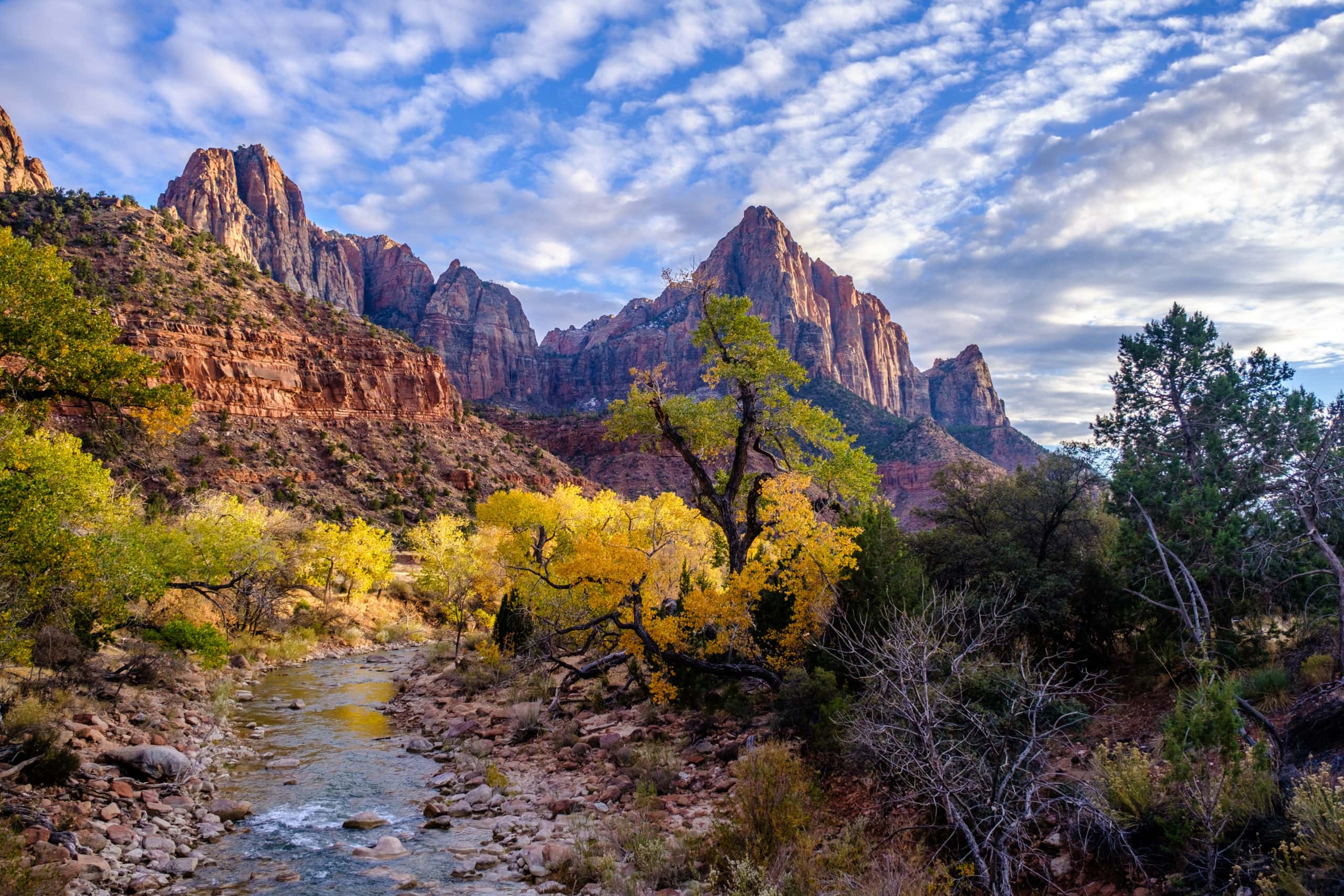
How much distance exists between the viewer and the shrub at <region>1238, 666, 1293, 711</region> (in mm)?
9055

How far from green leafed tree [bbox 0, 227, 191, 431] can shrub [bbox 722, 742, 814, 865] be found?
11962 mm

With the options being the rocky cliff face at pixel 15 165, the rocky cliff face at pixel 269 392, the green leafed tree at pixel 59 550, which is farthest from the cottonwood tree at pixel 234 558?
the rocky cliff face at pixel 15 165

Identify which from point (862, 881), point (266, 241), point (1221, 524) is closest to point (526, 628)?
point (862, 881)

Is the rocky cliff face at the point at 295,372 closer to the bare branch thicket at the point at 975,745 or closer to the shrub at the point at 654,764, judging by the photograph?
the shrub at the point at 654,764

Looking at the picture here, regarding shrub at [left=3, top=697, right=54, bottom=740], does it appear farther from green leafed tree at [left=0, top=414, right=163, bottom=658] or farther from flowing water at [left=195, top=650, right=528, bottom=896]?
flowing water at [left=195, top=650, right=528, bottom=896]

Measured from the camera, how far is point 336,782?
1232 centimetres

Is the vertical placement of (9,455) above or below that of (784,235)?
below

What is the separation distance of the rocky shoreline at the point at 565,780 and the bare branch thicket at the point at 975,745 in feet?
9.55

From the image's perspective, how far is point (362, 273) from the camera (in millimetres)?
169750

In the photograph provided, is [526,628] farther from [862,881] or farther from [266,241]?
[266,241]

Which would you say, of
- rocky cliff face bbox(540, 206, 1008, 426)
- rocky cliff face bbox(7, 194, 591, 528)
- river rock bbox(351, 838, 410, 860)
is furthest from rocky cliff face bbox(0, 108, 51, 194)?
rocky cliff face bbox(540, 206, 1008, 426)

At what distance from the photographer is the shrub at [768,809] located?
7.65 meters

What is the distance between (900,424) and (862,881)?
110 metres

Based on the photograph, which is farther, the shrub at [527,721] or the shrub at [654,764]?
the shrub at [527,721]
